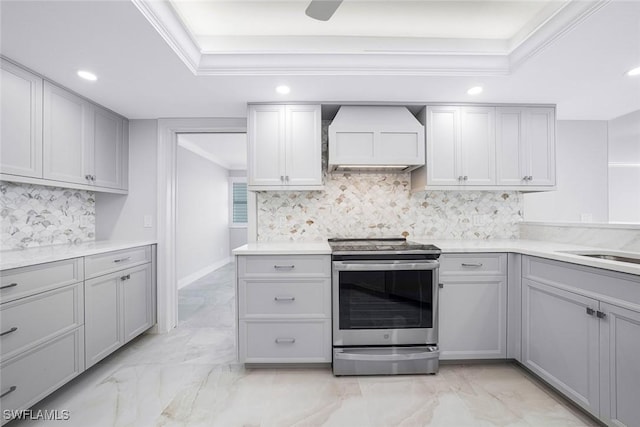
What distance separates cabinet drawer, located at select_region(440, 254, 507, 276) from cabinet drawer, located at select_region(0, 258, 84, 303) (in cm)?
256

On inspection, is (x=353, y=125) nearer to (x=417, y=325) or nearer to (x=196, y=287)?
(x=417, y=325)

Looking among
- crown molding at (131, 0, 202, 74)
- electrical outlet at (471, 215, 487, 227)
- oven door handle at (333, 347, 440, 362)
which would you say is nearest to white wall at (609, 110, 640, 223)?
electrical outlet at (471, 215, 487, 227)

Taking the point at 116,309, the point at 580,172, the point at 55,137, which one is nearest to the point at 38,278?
the point at 116,309

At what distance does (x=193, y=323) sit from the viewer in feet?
10.2

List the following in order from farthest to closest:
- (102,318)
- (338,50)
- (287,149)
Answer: (287,149) → (102,318) → (338,50)

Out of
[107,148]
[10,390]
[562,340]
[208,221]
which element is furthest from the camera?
[208,221]

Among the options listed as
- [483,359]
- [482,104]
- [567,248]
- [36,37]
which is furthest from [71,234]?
[567,248]

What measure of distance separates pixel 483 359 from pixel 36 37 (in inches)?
141

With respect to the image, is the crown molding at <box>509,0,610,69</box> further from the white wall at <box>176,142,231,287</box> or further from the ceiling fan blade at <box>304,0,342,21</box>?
the white wall at <box>176,142,231,287</box>

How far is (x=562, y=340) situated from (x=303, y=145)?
7.36 feet

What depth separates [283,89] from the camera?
223cm

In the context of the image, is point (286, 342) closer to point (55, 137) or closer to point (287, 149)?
point (287, 149)

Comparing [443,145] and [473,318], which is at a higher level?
[443,145]

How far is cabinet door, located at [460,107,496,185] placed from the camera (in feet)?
8.32
